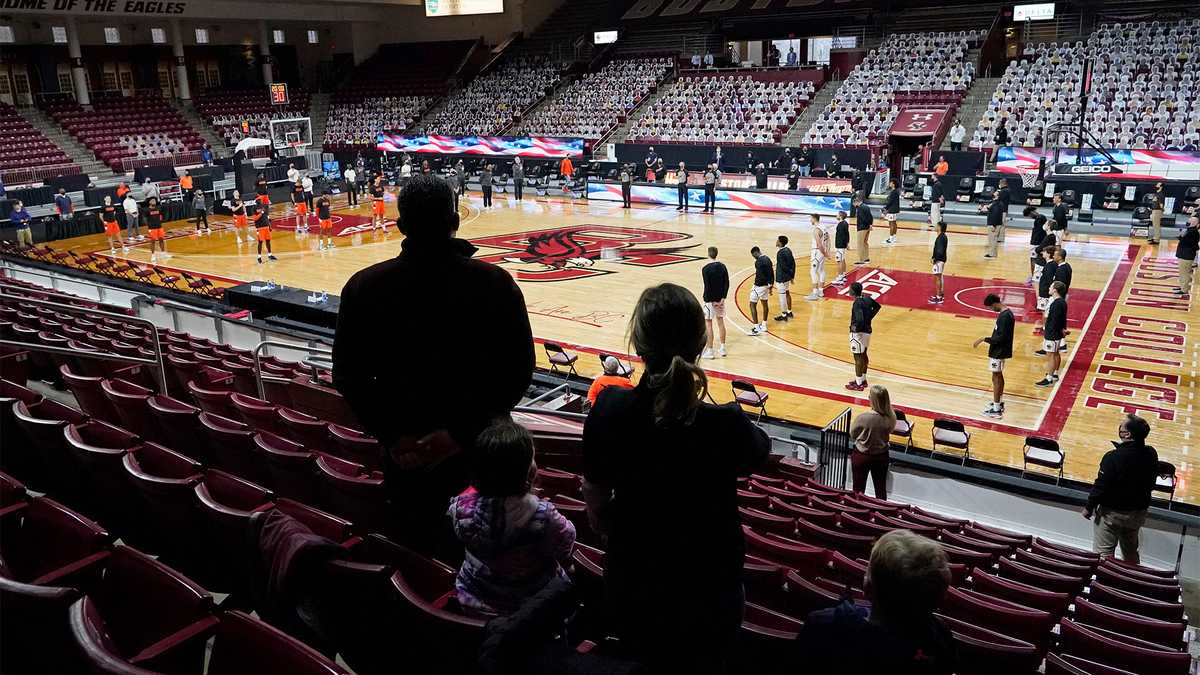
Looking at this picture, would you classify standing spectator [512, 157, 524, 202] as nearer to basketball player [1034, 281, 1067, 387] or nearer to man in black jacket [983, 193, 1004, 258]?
man in black jacket [983, 193, 1004, 258]

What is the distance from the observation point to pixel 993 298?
11094 mm

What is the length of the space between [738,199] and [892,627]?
84.3ft

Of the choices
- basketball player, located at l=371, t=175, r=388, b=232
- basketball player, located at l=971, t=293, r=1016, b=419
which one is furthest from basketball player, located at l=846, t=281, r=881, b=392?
basketball player, located at l=371, t=175, r=388, b=232

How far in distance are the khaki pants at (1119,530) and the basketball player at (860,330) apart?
4648mm

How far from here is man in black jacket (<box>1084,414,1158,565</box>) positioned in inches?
276

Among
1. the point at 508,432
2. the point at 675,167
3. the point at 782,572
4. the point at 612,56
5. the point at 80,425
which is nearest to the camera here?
the point at 508,432

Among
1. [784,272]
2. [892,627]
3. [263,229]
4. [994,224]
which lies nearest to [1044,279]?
[784,272]

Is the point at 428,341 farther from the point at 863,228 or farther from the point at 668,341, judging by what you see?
the point at 863,228

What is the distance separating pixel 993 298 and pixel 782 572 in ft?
27.8

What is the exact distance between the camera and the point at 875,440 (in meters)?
8.44

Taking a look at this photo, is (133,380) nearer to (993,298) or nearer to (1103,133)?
(993,298)

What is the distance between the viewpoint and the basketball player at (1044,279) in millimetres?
13812

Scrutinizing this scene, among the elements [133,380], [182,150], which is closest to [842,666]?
[133,380]

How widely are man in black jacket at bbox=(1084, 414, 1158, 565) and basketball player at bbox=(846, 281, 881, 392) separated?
184 inches
